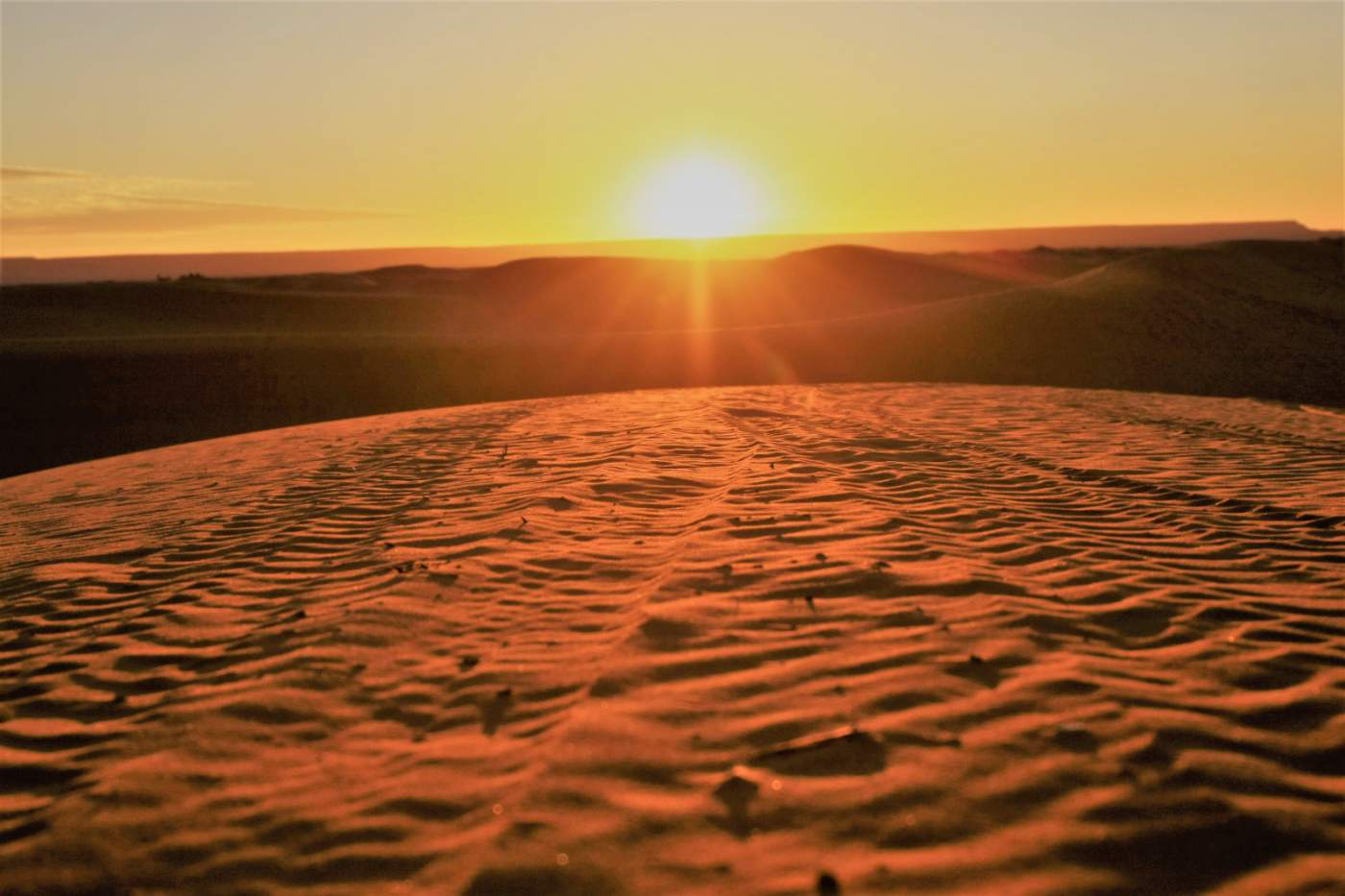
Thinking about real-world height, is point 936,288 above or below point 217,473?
above

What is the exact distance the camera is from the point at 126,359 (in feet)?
81.1

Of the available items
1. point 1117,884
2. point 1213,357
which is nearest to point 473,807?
point 1117,884

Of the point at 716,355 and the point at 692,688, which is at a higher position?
the point at 716,355

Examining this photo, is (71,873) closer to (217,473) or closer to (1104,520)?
(1104,520)

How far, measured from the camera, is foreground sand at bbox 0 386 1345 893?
258 cm

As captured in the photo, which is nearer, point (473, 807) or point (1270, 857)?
point (1270, 857)

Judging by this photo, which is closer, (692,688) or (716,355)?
(692,688)

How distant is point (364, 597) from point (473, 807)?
216cm

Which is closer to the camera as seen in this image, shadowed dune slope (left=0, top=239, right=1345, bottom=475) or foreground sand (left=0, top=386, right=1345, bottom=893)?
foreground sand (left=0, top=386, right=1345, bottom=893)

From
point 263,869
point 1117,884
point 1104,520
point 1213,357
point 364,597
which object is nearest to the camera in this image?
point 1117,884

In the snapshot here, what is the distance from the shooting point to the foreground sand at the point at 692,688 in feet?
8.45

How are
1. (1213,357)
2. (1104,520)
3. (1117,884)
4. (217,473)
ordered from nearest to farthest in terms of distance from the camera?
(1117,884) < (1104,520) < (217,473) < (1213,357)

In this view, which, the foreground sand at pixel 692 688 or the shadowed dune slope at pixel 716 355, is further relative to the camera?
the shadowed dune slope at pixel 716 355

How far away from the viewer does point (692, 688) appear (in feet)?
11.5
